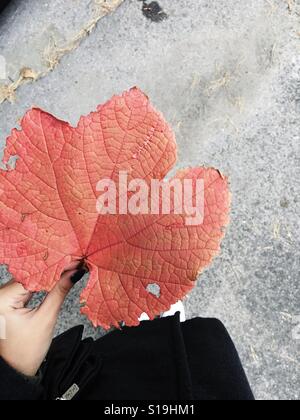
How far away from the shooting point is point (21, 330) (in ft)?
2.99

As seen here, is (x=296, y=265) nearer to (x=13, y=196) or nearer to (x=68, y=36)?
(x=68, y=36)

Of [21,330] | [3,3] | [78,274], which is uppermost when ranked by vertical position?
[3,3]

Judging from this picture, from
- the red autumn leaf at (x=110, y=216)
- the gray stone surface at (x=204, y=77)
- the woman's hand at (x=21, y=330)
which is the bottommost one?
the woman's hand at (x=21, y=330)

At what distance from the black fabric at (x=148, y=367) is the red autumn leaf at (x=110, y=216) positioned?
0.46 meters

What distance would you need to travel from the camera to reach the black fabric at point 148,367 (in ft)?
3.29

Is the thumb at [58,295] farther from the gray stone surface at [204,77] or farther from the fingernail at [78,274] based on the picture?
the gray stone surface at [204,77]

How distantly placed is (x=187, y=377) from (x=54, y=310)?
33cm

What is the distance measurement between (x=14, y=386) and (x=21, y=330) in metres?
0.10

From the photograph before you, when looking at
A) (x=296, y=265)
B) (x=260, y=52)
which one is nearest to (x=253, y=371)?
(x=296, y=265)

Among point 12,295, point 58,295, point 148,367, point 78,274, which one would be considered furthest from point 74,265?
point 148,367

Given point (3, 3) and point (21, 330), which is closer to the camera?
point (21, 330)

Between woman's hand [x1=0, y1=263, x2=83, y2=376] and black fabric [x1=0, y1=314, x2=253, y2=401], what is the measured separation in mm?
30

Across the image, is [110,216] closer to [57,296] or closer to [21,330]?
[57,296]

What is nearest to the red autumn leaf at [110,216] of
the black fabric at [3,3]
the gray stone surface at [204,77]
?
the gray stone surface at [204,77]
